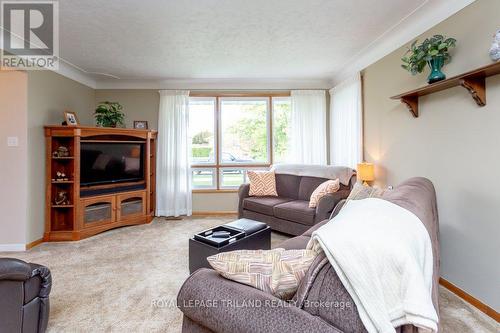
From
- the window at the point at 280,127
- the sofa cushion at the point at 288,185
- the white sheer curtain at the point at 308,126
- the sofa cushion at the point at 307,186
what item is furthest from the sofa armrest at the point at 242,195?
the white sheer curtain at the point at 308,126

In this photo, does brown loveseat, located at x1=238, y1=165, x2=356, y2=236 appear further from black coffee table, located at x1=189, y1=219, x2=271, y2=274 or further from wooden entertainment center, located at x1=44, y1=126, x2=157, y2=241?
wooden entertainment center, located at x1=44, y1=126, x2=157, y2=241

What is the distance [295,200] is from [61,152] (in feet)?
11.5

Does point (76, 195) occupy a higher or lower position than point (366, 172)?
lower

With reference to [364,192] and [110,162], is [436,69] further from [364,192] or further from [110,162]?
[110,162]

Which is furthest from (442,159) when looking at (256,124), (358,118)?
(256,124)

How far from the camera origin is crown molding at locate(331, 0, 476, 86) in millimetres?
2215

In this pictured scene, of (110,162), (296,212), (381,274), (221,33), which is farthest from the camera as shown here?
(110,162)

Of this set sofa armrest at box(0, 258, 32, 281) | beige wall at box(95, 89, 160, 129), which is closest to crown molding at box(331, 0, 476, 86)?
beige wall at box(95, 89, 160, 129)

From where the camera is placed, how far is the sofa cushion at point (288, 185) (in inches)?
164

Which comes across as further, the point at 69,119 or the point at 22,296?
the point at 69,119

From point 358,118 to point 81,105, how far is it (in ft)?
15.0

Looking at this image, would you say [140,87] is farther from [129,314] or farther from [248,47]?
[129,314]

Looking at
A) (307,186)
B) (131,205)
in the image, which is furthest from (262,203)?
(131,205)

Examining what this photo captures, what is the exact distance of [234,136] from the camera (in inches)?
196
